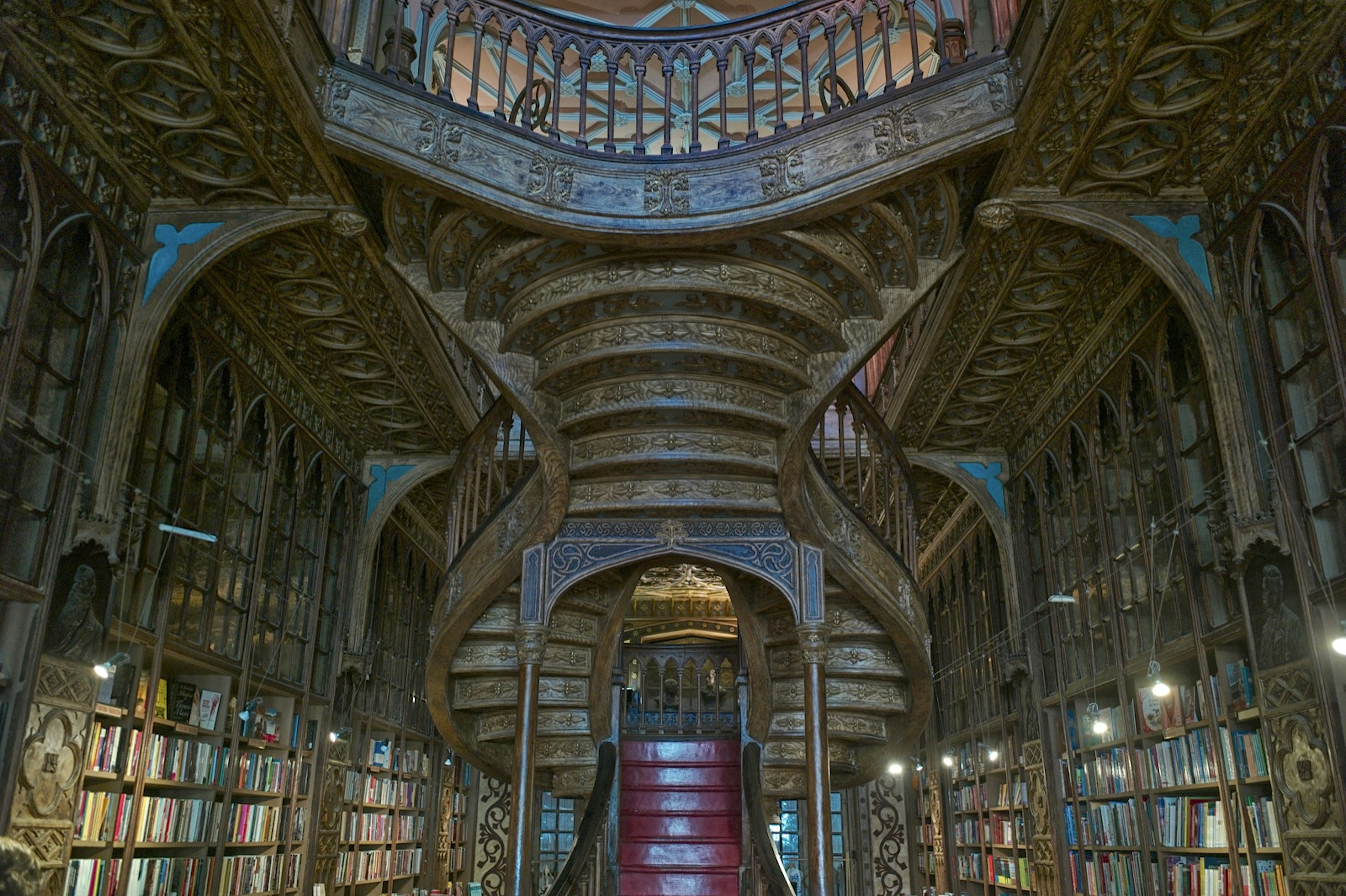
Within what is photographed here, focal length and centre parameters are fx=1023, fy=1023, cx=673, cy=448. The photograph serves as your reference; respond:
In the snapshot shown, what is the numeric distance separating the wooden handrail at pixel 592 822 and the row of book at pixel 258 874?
66.6 inches

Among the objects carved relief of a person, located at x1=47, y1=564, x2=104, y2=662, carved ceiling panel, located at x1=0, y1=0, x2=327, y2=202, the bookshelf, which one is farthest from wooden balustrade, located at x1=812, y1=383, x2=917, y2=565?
carved relief of a person, located at x1=47, y1=564, x2=104, y2=662

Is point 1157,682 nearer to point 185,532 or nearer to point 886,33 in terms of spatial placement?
point 886,33

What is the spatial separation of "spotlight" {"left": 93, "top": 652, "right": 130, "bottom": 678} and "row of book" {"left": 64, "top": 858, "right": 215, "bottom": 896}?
83cm

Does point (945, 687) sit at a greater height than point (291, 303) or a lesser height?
lesser

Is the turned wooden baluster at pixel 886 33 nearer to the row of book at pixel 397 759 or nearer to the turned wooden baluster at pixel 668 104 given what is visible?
the turned wooden baluster at pixel 668 104

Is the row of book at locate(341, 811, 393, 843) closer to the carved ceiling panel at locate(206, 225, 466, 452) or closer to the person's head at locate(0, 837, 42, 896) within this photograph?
the carved ceiling panel at locate(206, 225, 466, 452)

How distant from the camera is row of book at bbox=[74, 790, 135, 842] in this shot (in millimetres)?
4395

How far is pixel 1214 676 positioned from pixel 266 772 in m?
5.26

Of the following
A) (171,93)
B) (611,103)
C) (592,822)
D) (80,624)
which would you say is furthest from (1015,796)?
(171,93)

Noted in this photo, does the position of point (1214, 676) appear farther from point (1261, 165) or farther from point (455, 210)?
point (455, 210)

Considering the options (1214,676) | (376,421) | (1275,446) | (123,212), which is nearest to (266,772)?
(376,421)

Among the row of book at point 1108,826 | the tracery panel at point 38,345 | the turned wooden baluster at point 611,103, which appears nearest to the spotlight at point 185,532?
the tracery panel at point 38,345

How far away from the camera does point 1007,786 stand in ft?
25.5

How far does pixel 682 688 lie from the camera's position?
29.2 feet
